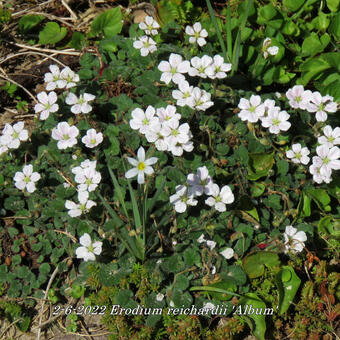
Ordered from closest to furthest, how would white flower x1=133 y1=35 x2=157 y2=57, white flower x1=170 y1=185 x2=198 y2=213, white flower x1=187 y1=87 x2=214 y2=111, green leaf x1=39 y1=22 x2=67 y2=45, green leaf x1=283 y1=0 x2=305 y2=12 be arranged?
white flower x1=170 y1=185 x2=198 y2=213, white flower x1=187 y1=87 x2=214 y2=111, white flower x1=133 y1=35 x2=157 y2=57, green leaf x1=283 y1=0 x2=305 y2=12, green leaf x1=39 y1=22 x2=67 y2=45

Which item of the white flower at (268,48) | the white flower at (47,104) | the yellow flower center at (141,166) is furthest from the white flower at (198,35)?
the yellow flower center at (141,166)

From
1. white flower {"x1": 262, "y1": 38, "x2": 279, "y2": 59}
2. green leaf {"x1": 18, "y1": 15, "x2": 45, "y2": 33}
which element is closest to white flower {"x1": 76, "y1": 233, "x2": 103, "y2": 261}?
white flower {"x1": 262, "y1": 38, "x2": 279, "y2": 59}

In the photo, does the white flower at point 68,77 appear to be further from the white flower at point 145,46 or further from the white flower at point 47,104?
the white flower at point 145,46

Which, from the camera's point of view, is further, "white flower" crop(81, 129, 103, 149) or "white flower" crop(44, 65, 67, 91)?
"white flower" crop(44, 65, 67, 91)

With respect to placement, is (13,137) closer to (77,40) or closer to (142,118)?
(142,118)

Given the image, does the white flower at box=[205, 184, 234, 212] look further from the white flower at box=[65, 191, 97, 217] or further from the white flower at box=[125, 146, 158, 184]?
the white flower at box=[65, 191, 97, 217]

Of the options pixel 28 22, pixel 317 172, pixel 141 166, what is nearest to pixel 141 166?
pixel 141 166

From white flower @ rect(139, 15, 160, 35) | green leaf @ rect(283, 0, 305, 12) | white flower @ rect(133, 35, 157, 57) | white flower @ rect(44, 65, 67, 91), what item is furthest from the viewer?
green leaf @ rect(283, 0, 305, 12)

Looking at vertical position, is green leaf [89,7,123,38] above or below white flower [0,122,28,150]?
above
